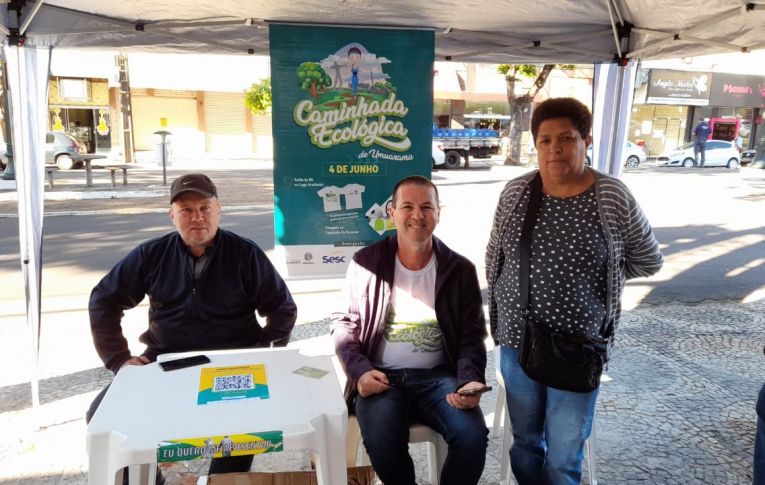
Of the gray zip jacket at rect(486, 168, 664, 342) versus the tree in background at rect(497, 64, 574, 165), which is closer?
the gray zip jacket at rect(486, 168, 664, 342)

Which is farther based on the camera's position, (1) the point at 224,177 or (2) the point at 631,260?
(1) the point at 224,177

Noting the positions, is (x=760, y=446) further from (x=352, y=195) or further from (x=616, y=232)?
(x=352, y=195)

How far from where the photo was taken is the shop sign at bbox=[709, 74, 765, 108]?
92.2ft

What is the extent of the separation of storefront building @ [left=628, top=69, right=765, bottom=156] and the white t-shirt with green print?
88.5ft

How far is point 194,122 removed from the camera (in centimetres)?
2705

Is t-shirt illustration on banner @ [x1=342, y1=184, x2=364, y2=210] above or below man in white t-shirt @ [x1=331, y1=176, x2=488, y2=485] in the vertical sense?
above

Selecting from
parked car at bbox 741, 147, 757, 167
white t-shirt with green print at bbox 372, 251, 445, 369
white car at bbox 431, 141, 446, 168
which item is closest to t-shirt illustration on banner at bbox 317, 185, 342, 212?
white t-shirt with green print at bbox 372, 251, 445, 369

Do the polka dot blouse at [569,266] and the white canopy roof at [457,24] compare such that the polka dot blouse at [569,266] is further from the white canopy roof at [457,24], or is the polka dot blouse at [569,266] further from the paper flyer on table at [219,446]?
the white canopy roof at [457,24]

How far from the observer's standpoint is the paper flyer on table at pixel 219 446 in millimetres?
1525

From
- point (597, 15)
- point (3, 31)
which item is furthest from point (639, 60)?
point (3, 31)

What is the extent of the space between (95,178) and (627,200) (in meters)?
17.6

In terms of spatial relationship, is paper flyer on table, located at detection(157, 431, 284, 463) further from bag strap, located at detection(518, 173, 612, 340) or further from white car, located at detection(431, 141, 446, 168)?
white car, located at detection(431, 141, 446, 168)

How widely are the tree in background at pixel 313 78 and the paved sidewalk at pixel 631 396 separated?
168 cm

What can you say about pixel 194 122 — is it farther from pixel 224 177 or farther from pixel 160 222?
pixel 160 222
